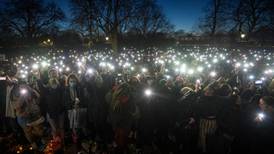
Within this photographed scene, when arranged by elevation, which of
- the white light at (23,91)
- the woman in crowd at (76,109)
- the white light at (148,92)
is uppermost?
the white light at (23,91)

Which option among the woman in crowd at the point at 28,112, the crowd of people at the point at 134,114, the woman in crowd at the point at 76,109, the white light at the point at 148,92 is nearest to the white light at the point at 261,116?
the crowd of people at the point at 134,114

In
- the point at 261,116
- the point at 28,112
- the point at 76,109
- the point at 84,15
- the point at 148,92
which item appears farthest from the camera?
the point at 84,15

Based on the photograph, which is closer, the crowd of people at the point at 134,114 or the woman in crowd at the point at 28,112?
the crowd of people at the point at 134,114

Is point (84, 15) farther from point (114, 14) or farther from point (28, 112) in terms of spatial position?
point (28, 112)

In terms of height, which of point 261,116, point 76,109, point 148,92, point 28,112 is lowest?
point 76,109

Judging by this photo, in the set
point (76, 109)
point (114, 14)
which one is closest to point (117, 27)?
point (114, 14)

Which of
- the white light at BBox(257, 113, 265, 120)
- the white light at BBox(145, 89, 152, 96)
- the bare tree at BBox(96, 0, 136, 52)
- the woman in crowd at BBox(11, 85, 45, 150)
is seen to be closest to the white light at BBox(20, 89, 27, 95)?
the woman in crowd at BBox(11, 85, 45, 150)

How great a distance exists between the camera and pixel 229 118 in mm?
6668

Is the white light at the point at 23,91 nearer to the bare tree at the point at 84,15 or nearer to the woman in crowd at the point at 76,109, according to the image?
the woman in crowd at the point at 76,109

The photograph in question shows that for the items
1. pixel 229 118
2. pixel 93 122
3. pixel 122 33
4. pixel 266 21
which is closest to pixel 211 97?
pixel 229 118

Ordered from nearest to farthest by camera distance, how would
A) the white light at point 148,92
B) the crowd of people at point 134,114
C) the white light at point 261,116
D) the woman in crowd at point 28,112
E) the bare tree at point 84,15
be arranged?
the white light at point 261,116, the crowd of people at point 134,114, the woman in crowd at point 28,112, the white light at point 148,92, the bare tree at point 84,15

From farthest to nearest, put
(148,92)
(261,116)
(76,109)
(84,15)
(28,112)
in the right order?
(84,15)
(76,109)
(148,92)
(28,112)
(261,116)

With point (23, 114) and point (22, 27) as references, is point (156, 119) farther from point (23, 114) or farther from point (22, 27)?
point (22, 27)

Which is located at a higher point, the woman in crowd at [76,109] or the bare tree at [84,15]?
the bare tree at [84,15]
